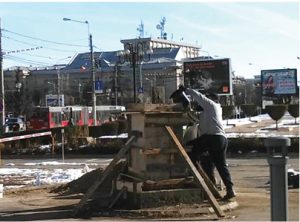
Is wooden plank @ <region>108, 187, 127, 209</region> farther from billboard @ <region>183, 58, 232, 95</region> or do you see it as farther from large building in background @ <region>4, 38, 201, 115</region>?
large building in background @ <region>4, 38, 201, 115</region>

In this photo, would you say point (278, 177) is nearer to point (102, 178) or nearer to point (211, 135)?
point (211, 135)

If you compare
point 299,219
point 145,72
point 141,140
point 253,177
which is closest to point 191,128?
point 141,140

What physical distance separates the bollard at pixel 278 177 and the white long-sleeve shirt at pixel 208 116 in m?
3.84

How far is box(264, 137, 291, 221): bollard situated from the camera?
5.63 m

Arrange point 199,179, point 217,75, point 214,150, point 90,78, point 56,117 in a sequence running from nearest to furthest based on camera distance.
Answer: point 199,179 → point 214,150 → point 217,75 → point 56,117 → point 90,78

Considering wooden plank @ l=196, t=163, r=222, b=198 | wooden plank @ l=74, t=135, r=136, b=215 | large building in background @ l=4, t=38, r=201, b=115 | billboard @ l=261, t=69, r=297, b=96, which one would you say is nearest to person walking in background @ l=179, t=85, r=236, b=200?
wooden plank @ l=196, t=163, r=222, b=198

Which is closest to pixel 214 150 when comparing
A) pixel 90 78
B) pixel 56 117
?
pixel 56 117

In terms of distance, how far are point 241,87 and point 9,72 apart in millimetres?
50653

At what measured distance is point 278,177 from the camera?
5.65 meters

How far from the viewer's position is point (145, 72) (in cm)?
11369

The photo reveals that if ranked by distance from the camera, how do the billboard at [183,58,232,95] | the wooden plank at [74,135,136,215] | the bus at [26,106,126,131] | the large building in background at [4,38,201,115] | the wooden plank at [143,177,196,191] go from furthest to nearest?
the large building in background at [4,38,201,115] → the bus at [26,106,126,131] → the billboard at [183,58,232,95] → the wooden plank at [143,177,196,191] → the wooden plank at [74,135,136,215]

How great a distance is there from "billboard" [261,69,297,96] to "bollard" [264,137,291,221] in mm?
50019

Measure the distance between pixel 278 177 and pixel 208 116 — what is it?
4.02 metres

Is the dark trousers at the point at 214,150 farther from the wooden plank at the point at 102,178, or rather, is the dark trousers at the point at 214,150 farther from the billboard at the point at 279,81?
the billboard at the point at 279,81
